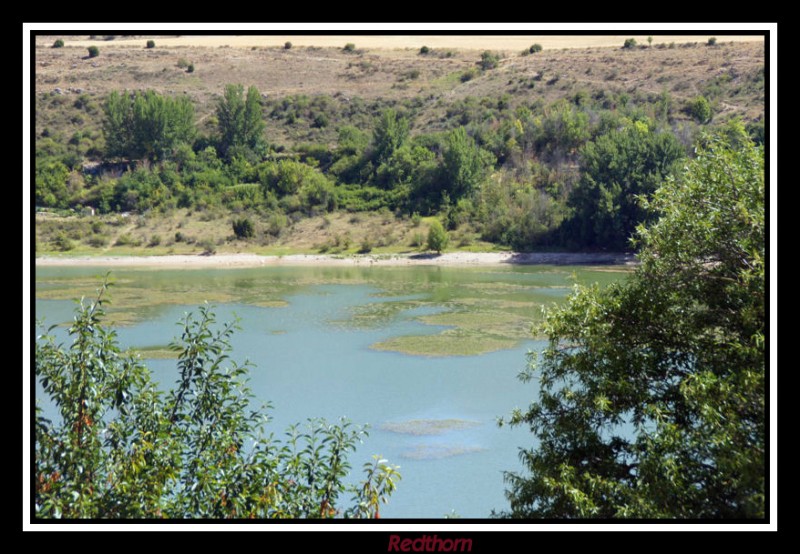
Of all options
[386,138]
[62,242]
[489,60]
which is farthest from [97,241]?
[489,60]

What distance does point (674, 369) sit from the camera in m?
7.83

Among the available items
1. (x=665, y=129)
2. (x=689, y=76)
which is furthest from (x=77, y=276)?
(x=689, y=76)

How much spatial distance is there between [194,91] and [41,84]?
33.8 feet

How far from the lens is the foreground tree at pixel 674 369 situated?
21.6ft

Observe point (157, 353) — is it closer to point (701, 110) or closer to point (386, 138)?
point (386, 138)

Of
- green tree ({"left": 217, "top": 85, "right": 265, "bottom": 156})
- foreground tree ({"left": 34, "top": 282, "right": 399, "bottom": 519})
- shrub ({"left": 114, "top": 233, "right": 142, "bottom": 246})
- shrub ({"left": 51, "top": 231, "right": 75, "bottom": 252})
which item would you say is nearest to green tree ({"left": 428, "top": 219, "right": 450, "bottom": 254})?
shrub ({"left": 114, "top": 233, "right": 142, "bottom": 246})

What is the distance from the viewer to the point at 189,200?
49.2 meters

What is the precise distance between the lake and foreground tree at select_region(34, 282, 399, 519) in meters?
0.84

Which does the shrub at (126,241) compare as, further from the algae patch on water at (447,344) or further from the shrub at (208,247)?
the algae patch on water at (447,344)

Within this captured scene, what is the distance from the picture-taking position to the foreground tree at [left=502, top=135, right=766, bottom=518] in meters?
6.58

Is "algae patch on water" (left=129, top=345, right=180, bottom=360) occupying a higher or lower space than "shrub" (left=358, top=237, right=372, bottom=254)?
lower

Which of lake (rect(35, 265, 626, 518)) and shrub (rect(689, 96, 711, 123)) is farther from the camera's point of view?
shrub (rect(689, 96, 711, 123))

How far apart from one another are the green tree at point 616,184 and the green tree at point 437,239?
5738mm

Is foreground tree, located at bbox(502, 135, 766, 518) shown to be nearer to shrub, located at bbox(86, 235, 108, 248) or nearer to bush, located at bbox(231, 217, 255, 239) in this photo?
bush, located at bbox(231, 217, 255, 239)
